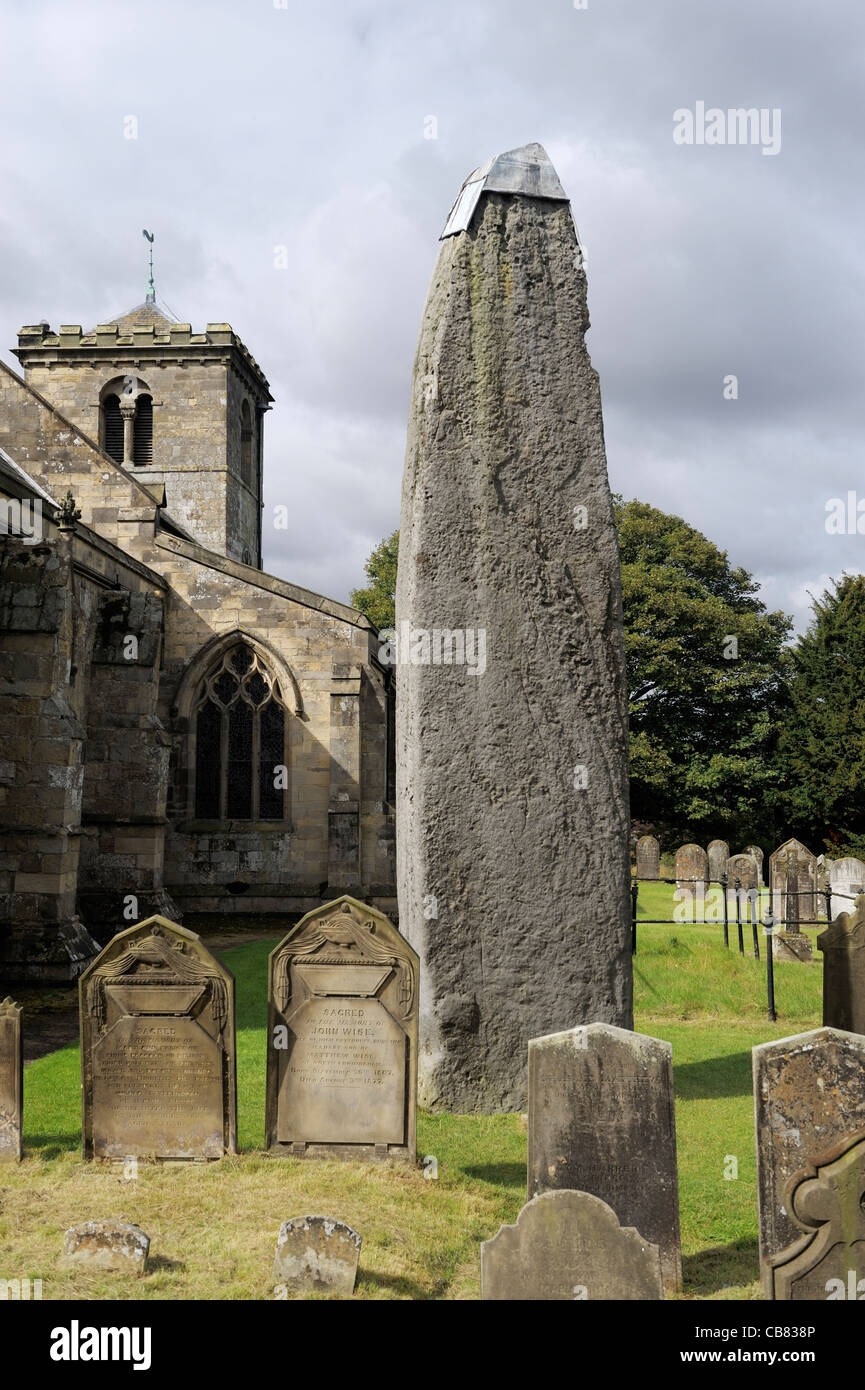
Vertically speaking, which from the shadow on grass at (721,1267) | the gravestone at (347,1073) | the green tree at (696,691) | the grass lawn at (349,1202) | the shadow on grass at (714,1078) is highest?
the green tree at (696,691)

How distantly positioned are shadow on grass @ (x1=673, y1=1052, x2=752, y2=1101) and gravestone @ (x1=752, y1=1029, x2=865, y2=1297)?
293 cm

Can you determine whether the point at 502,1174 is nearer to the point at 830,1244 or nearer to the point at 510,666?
the point at 830,1244

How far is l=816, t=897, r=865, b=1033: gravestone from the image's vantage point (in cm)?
673

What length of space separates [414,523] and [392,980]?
2.76m

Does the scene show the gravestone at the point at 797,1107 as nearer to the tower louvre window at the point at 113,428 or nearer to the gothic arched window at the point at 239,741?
the gothic arched window at the point at 239,741

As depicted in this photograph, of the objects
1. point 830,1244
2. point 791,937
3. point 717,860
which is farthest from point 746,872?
point 830,1244

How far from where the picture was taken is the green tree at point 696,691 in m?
29.3

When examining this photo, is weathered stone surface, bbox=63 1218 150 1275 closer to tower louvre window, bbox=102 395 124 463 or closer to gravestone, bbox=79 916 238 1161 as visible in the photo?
gravestone, bbox=79 916 238 1161

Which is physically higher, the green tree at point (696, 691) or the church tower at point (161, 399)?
the church tower at point (161, 399)

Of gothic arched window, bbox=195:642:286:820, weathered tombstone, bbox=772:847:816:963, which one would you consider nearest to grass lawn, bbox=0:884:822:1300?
weathered tombstone, bbox=772:847:816:963

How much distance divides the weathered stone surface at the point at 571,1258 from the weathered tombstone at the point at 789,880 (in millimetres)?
9959

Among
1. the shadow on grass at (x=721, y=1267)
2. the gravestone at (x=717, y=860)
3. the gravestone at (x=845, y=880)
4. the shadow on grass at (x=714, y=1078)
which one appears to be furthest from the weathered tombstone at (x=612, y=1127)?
the gravestone at (x=717, y=860)

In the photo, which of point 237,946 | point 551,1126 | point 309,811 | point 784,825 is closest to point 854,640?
point 784,825

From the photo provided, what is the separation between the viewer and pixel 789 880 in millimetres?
13953
